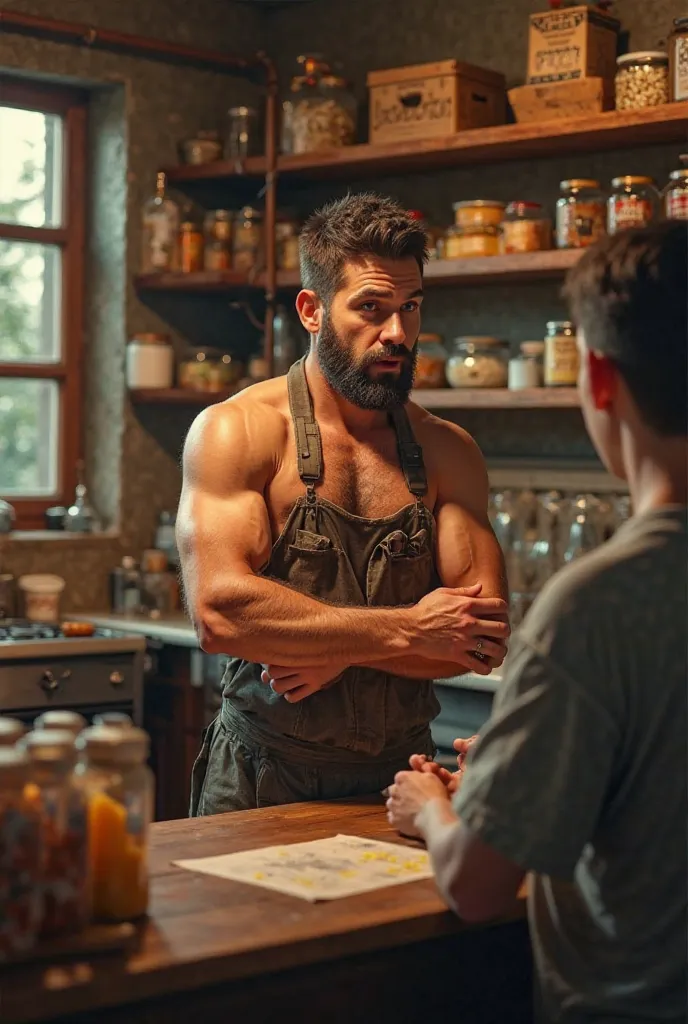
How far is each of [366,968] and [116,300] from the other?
11.5 feet

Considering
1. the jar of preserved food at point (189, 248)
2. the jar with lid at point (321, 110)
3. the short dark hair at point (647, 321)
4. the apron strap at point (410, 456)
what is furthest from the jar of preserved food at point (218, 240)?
the short dark hair at point (647, 321)

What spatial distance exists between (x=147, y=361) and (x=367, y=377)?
227cm

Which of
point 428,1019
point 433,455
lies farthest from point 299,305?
point 428,1019

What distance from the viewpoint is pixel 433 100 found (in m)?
4.18

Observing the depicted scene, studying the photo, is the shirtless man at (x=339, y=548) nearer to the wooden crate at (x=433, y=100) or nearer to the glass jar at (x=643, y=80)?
the glass jar at (x=643, y=80)

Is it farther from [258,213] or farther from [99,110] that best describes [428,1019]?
[99,110]

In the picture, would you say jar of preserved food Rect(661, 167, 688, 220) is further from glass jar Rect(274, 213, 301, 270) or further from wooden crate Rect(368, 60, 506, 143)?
glass jar Rect(274, 213, 301, 270)

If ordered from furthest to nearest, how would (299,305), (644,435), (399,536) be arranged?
(299,305) < (399,536) < (644,435)

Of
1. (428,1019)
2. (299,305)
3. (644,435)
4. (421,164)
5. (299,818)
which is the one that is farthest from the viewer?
(421,164)

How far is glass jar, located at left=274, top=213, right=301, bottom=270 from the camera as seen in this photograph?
464 centimetres

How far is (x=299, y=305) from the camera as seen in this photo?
108 inches

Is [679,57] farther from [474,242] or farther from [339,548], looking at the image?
[339,548]

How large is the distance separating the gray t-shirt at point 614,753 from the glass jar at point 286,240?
3337 mm

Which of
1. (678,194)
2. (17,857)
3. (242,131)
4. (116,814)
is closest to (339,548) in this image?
(116,814)
